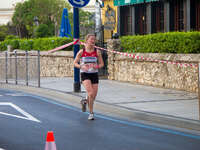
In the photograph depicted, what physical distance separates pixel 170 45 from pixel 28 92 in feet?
16.7

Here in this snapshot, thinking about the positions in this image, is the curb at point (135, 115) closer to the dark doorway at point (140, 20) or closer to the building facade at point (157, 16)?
the building facade at point (157, 16)

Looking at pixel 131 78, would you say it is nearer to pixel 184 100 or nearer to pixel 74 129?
pixel 184 100

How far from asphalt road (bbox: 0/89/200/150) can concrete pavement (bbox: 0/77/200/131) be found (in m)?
0.45

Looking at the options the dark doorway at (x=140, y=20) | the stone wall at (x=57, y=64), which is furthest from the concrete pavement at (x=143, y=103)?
the dark doorway at (x=140, y=20)

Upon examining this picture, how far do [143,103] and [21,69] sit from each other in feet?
26.7

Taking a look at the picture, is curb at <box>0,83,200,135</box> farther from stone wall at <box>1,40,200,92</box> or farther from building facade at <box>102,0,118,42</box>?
building facade at <box>102,0,118,42</box>

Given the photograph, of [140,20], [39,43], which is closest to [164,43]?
[140,20]

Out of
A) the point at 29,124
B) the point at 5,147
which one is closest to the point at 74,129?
the point at 29,124

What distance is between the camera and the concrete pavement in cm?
1037

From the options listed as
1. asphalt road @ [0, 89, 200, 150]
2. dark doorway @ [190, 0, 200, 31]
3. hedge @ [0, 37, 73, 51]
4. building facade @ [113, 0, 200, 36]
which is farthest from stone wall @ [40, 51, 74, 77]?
asphalt road @ [0, 89, 200, 150]

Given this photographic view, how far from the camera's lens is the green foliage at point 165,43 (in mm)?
16594

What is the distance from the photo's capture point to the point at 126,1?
2712 cm

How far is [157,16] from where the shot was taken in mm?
26469

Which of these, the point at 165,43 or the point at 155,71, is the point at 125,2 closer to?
the point at 165,43
